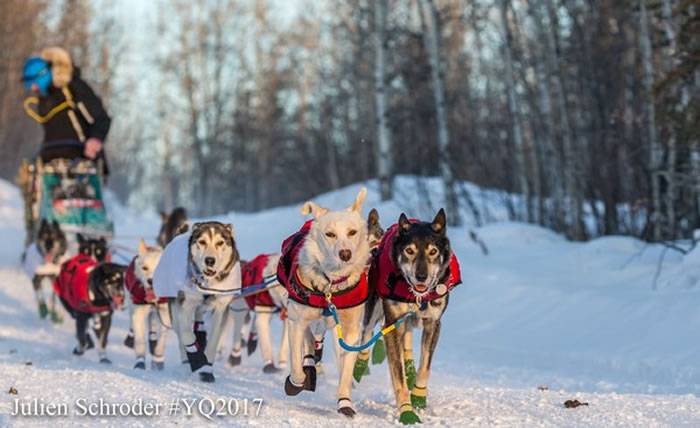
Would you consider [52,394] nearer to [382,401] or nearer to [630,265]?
[382,401]

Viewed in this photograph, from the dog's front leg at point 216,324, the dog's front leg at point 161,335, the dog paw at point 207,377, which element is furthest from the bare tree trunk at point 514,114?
the dog paw at point 207,377

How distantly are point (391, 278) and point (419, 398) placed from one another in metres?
0.61

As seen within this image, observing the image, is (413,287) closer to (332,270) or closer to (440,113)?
(332,270)

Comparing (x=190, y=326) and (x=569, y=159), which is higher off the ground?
(x=569, y=159)

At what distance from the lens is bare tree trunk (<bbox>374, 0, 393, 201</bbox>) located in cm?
1552

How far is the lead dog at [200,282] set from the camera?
19.5ft

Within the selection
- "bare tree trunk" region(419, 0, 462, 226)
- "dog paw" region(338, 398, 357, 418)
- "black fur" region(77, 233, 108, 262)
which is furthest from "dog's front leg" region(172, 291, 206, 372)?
"bare tree trunk" region(419, 0, 462, 226)

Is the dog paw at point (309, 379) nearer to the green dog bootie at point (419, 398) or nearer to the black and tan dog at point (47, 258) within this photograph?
the green dog bootie at point (419, 398)

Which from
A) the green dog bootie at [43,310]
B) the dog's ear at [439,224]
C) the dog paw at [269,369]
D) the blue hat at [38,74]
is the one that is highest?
the blue hat at [38,74]

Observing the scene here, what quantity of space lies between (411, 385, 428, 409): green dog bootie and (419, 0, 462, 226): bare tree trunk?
8283mm

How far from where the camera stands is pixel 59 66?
10.6m

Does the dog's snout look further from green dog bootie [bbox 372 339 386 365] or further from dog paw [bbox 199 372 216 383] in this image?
dog paw [bbox 199 372 216 383]

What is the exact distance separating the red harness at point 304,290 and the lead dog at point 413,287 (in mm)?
126

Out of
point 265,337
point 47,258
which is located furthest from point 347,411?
point 47,258
